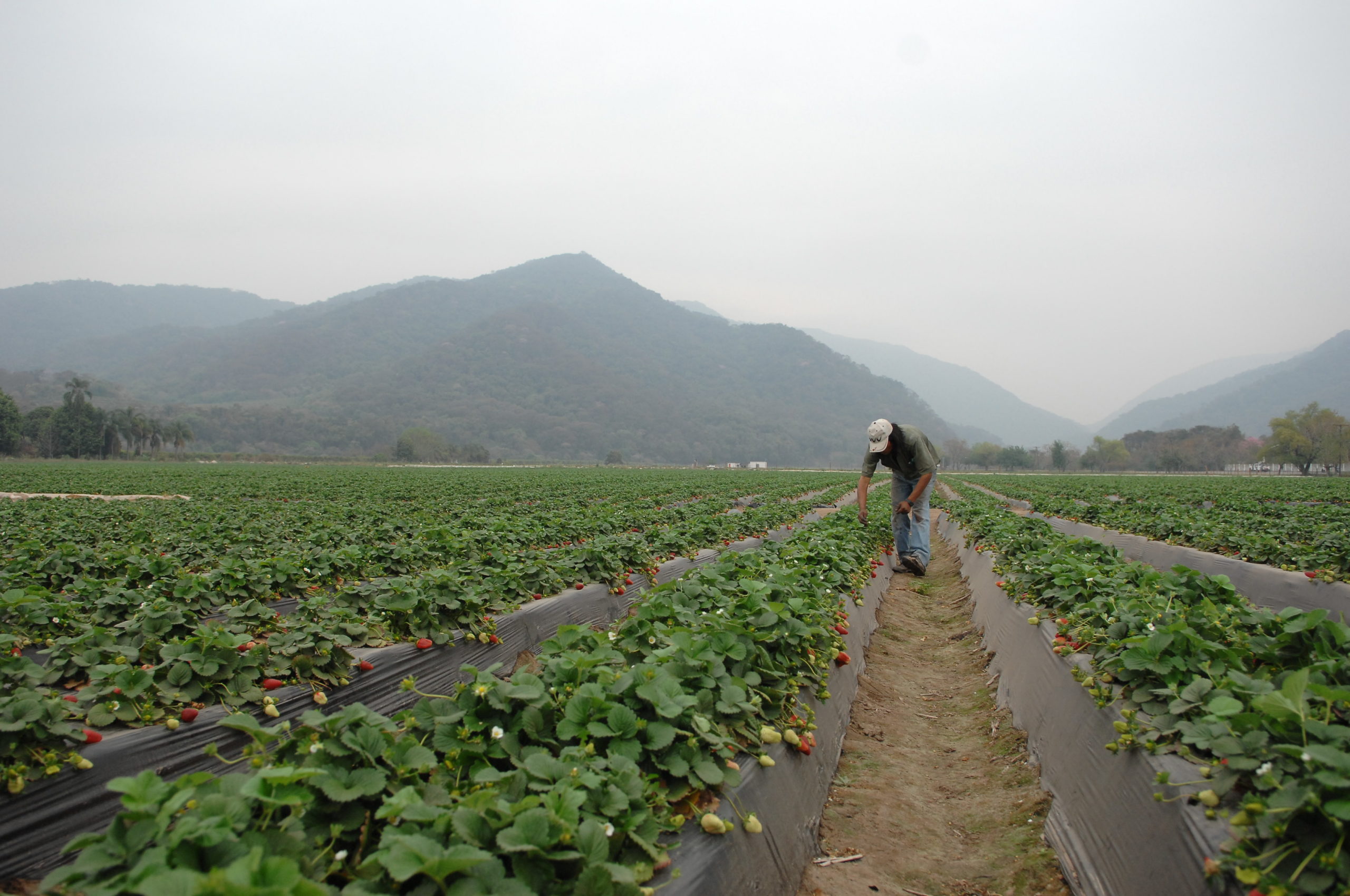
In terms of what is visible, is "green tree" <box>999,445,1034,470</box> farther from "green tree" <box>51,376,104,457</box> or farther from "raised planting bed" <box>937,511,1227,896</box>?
"green tree" <box>51,376,104,457</box>

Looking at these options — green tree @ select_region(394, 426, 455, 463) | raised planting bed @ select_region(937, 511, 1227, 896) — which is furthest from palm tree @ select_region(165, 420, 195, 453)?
raised planting bed @ select_region(937, 511, 1227, 896)

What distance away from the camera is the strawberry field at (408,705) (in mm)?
1712

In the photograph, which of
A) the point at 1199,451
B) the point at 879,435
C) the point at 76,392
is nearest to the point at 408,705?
the point at 879,435

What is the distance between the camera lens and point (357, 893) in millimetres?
1607

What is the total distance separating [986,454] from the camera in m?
121

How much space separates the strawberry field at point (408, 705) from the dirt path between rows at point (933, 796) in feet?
1.98

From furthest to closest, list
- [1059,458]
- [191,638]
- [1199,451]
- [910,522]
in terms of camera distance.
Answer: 1. [1059,458]
2. [1199,451]
3. [910,522]
4. [191,638]

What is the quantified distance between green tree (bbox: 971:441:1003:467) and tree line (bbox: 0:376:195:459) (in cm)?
11915

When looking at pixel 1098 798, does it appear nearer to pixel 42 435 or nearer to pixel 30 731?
pixel 30 731

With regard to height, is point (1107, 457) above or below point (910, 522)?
above

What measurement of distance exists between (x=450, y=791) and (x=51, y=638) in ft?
11.6

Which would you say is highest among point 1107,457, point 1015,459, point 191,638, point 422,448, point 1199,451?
point 1199,451

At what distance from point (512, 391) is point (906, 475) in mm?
146440

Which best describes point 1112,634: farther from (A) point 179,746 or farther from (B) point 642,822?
(A) point 179,746
